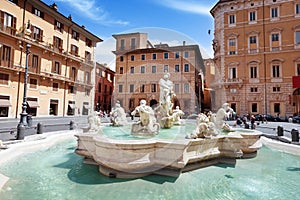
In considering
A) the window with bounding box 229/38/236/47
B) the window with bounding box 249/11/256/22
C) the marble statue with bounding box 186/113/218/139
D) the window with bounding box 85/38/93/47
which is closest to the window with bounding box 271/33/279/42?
the window with bounding box 249/11/256/22

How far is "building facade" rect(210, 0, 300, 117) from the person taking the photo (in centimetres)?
2914

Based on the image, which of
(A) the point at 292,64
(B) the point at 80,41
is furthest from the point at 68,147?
(A) the point at 292,64

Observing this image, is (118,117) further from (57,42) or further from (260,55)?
(260,55)

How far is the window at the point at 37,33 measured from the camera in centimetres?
2478

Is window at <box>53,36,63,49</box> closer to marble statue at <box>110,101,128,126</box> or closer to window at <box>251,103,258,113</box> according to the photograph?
marble statue at <box>110,101,128,126</box>

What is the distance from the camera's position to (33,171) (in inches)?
194

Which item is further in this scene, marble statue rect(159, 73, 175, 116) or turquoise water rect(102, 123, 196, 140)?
marble statue rect(159, 73, 175, 116)

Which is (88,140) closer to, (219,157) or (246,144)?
(219,157)

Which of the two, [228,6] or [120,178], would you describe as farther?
[228,6]

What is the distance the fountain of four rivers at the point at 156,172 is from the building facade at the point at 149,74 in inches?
152

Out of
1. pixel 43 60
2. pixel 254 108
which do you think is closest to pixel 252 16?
pixel 254 108

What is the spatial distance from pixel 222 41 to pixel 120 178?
33107mm

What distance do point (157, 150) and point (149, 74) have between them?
8902 mm

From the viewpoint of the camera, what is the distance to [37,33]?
25.2 m
